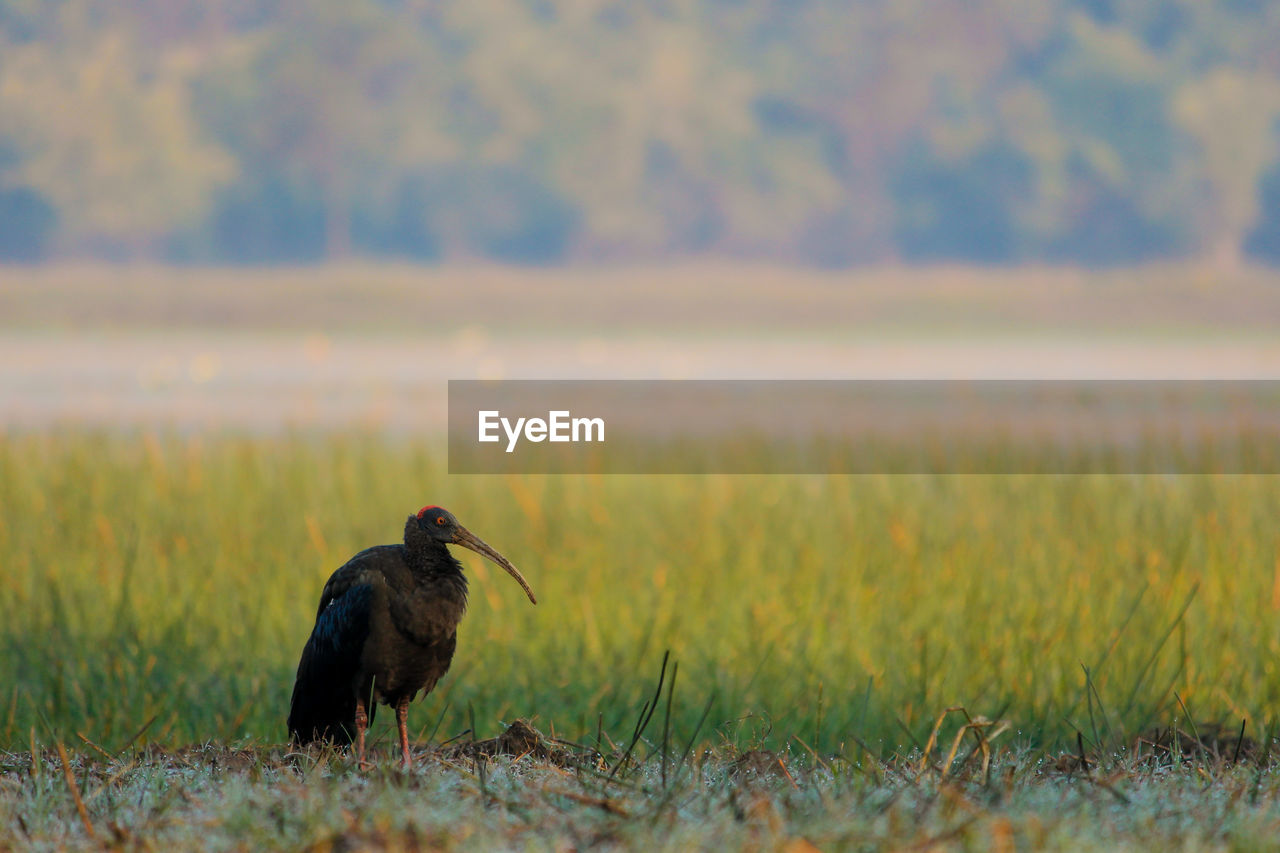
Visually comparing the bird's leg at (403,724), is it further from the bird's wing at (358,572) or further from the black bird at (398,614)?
the bird's wing at (358,572)

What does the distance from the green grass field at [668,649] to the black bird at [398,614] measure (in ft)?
0.74

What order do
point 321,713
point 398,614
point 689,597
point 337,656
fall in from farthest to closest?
point 689,597
point 321,713
point 337,656
point 398,614

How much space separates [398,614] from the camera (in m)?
4.10

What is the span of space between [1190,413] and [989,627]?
10903 mm

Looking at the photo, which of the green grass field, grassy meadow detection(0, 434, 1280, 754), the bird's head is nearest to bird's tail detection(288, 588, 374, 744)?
the green grass field

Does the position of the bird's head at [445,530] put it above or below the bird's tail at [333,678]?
above

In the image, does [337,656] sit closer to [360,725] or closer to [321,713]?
[360,725]

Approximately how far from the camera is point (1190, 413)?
56.1 feet

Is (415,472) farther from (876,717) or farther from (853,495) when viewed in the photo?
(876,717)

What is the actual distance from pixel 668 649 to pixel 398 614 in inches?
44.8

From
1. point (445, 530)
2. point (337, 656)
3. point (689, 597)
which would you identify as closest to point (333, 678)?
point (337, 656)

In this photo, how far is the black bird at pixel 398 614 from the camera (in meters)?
4.10

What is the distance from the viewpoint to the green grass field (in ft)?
11.4

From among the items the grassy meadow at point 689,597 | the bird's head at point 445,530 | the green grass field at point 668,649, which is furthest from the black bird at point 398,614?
the grassy meadow at point 689,597
